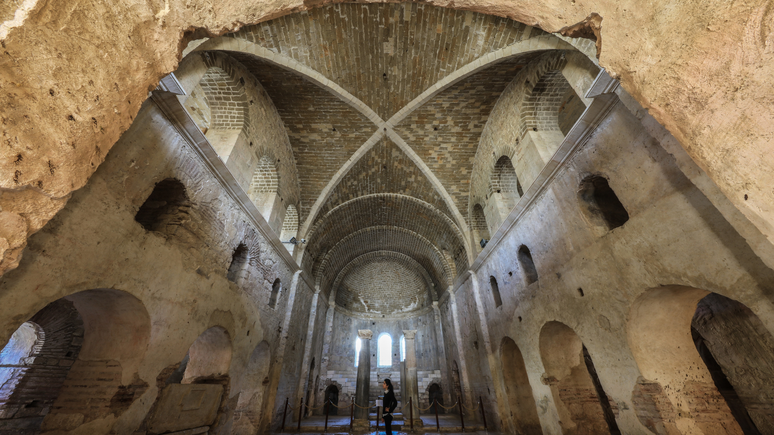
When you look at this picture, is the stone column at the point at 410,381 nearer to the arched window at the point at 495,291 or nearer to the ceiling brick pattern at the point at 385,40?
the arched window at the point at 495,291

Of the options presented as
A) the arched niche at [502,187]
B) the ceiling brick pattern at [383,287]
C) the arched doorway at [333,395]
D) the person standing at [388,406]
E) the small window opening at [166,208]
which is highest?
the ceiling brick pattern at [383,287]

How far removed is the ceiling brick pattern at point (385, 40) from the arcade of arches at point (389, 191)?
0.16 feet

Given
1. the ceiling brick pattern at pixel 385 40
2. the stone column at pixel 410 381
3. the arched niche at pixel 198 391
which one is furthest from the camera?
the stone column at pixel 410 381

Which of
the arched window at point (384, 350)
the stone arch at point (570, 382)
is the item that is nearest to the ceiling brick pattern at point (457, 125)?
the stone arch at point (570, 382)

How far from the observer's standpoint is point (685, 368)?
3.74m

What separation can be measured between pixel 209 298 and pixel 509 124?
811cm

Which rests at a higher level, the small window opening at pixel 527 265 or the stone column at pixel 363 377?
the small window opening at pixel 527 265

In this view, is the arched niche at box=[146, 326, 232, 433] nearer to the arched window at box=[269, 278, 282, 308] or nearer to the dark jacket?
the arched window at box=[269, 278, 282, 308]

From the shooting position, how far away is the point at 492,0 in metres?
2.53

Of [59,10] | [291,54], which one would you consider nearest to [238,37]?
[291,54]

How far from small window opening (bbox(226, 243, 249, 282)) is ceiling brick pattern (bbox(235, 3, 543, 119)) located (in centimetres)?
468

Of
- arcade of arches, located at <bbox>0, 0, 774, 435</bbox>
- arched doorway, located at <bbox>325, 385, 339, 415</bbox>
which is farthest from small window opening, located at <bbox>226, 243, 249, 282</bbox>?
arched doorway, located at <bbox>325, 385, 339, 415</bbox>

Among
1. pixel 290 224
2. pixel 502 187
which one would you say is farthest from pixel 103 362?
pixel 502 187

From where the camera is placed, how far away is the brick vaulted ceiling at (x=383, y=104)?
20.7 ft
